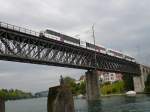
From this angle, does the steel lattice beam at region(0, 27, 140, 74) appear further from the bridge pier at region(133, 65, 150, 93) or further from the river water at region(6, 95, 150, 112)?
the bridge pier at region(133, 65, 150, 93)

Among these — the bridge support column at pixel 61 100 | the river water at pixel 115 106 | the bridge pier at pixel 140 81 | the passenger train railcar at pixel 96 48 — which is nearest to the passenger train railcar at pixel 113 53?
the passenger train railcar at pixel 96 48

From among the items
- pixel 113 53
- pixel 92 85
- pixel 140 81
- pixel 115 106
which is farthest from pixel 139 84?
pixel 115 106

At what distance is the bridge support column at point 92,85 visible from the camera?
339 ft

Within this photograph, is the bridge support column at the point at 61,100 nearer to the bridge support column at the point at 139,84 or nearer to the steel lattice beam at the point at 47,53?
the steel lattice beam at the point at 47,53

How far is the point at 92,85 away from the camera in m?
105

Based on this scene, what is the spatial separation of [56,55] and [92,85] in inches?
1207

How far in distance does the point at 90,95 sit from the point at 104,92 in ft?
247

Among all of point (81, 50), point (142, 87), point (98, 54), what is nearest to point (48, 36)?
point (81, 50)

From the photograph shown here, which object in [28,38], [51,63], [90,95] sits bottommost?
[90,95]

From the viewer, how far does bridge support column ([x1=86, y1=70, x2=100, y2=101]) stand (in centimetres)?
10318

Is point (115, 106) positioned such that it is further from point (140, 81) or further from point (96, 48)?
point (140, 81)

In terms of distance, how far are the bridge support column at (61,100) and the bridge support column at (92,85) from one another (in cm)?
8893

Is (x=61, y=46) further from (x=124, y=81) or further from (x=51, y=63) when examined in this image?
(x=124, y=81)

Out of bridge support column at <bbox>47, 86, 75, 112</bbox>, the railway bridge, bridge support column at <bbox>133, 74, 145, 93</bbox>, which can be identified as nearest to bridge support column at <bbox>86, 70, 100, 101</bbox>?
the railway bridge
